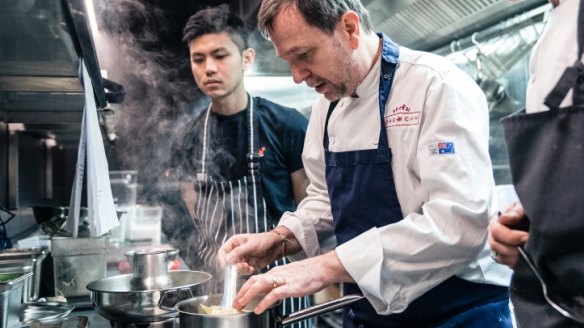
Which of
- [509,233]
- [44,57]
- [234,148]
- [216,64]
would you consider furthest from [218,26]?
[509,233]

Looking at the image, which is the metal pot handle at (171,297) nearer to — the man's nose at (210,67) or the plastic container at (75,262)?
the plastic container at (75,262)

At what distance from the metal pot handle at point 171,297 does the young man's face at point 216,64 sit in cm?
135

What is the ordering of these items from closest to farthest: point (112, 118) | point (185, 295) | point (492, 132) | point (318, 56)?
point (185, 295) < point (318, 56) < point (492, 132) < point (112, 118)

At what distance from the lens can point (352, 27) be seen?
Result: 4.77 feet

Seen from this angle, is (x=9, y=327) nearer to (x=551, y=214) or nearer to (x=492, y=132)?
(x=551, y=214)

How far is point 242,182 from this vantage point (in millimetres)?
2346

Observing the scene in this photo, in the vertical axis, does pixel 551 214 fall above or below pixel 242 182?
below

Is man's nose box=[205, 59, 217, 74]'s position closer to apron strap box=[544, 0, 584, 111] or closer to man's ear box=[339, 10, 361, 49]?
man's ear box=[339, 10, 361, 49]

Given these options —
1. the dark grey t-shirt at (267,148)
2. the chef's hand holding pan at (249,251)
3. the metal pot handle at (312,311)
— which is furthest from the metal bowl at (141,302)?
the dark grey t-shirt at (267,148)

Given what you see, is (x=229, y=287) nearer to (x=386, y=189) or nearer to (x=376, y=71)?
(x=386, y=189)

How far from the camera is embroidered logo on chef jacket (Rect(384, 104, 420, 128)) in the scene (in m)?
1.36

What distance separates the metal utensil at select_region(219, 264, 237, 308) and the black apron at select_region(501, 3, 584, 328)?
2.23 ft

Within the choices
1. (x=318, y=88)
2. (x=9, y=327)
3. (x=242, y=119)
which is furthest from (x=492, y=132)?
(x=9, y=327)

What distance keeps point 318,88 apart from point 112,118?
2.28 metres
